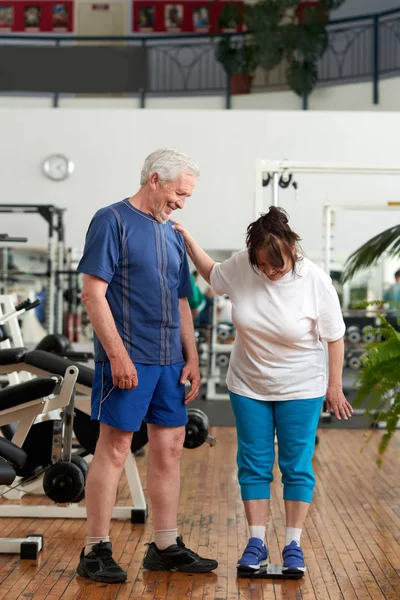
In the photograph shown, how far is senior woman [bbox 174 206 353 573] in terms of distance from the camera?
10.3 feet

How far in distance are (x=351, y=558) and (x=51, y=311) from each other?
546cm

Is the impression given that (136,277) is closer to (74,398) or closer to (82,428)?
(74,398)

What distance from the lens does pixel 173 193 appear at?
3.02 metres

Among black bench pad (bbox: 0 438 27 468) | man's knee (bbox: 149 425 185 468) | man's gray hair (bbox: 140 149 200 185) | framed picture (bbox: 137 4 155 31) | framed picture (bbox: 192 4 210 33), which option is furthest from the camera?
framed picture (bbox: 137 4 155 31)

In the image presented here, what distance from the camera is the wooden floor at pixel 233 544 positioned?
2.99 m

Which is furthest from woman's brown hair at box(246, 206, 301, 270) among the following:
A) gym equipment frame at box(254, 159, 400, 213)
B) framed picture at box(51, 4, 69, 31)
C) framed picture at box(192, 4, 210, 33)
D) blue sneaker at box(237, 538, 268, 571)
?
framed picture at box(51, 4, 69, 31)

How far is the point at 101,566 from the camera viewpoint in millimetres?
3057

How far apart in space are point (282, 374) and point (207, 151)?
23.6ft

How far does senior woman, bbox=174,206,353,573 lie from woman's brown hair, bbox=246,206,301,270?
0.03 feet

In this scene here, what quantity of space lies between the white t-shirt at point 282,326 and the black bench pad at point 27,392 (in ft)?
2.02

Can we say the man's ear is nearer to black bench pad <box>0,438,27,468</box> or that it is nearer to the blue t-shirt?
the blue t-shirt

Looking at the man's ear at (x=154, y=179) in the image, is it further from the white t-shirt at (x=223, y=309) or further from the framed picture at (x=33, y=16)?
the framed picture at (x=33, y=16)

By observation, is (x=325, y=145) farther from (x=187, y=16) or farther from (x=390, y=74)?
(x=187, y=16)

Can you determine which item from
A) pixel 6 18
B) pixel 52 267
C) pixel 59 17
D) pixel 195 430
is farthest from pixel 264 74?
pixel 195 430
